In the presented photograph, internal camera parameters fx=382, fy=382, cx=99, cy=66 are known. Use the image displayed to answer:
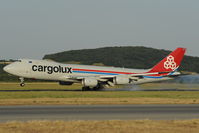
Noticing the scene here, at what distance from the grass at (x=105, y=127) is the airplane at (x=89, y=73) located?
3419cm

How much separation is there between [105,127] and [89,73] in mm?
38174

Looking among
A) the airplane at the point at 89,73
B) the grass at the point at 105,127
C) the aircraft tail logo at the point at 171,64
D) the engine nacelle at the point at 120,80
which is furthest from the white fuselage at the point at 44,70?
the grass at the point at 105,127

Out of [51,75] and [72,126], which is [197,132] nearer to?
[72,126]

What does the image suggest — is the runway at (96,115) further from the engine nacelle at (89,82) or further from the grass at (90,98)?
the engine nacelle at (89,82)

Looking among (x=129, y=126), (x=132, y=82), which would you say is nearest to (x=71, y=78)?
(x=132, y=82)

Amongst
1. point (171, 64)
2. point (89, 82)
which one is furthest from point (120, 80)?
point (171, 64)

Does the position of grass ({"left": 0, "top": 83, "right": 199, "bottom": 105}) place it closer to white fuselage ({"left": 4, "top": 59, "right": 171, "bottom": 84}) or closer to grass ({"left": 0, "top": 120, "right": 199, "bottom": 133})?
white fuselage ({"left": 4, "top": 59, "right": 171, "bottom": 84})

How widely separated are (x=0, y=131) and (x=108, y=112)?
30.1 feet

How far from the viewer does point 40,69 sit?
52.4 m

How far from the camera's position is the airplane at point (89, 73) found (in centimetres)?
5259

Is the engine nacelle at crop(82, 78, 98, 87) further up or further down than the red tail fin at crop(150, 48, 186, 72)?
further down

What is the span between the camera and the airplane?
52594 mm

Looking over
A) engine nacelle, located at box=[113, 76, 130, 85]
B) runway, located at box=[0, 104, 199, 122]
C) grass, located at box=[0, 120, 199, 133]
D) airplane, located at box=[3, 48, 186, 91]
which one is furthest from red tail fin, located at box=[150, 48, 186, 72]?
grass, located at box=[0, 120, 199, 133]

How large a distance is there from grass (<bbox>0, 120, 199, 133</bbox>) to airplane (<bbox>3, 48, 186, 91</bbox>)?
34191mm
